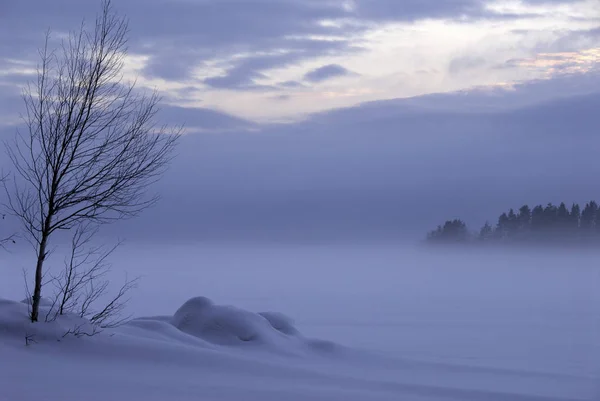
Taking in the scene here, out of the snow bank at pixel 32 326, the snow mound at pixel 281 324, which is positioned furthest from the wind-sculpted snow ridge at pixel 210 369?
the snow mound at pixel 281 324

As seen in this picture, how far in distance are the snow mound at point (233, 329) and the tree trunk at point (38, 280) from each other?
4.62 m

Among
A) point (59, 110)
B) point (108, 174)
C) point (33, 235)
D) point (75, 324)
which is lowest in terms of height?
point (75, 324)

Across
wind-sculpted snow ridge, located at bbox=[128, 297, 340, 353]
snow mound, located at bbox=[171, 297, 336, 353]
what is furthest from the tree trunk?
snow mound, located at bbox=[171, 297, 336, 353]

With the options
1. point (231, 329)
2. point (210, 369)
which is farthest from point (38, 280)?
point (231, 329)

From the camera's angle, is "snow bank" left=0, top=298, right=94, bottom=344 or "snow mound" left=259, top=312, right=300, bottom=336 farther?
"snow mound" left=259, top=312, right=300, bottom=336

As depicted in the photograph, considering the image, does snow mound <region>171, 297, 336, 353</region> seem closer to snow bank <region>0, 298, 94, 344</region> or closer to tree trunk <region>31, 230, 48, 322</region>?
snow bank <region>0, 298, 94, 344</region>

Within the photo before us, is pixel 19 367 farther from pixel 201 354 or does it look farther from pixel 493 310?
pixel 493 310

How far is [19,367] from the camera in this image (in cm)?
963

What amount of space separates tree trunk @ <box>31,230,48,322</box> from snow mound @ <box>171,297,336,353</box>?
462 cm

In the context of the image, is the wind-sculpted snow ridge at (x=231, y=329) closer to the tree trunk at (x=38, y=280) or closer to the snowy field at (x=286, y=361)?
the snowy field at (x=286, y=361)

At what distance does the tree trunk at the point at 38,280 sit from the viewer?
10962 mm

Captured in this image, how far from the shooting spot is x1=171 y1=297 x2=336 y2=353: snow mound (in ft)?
49.2

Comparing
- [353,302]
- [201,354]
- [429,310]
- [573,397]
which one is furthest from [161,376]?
[353,302]

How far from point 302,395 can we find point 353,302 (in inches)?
1423
